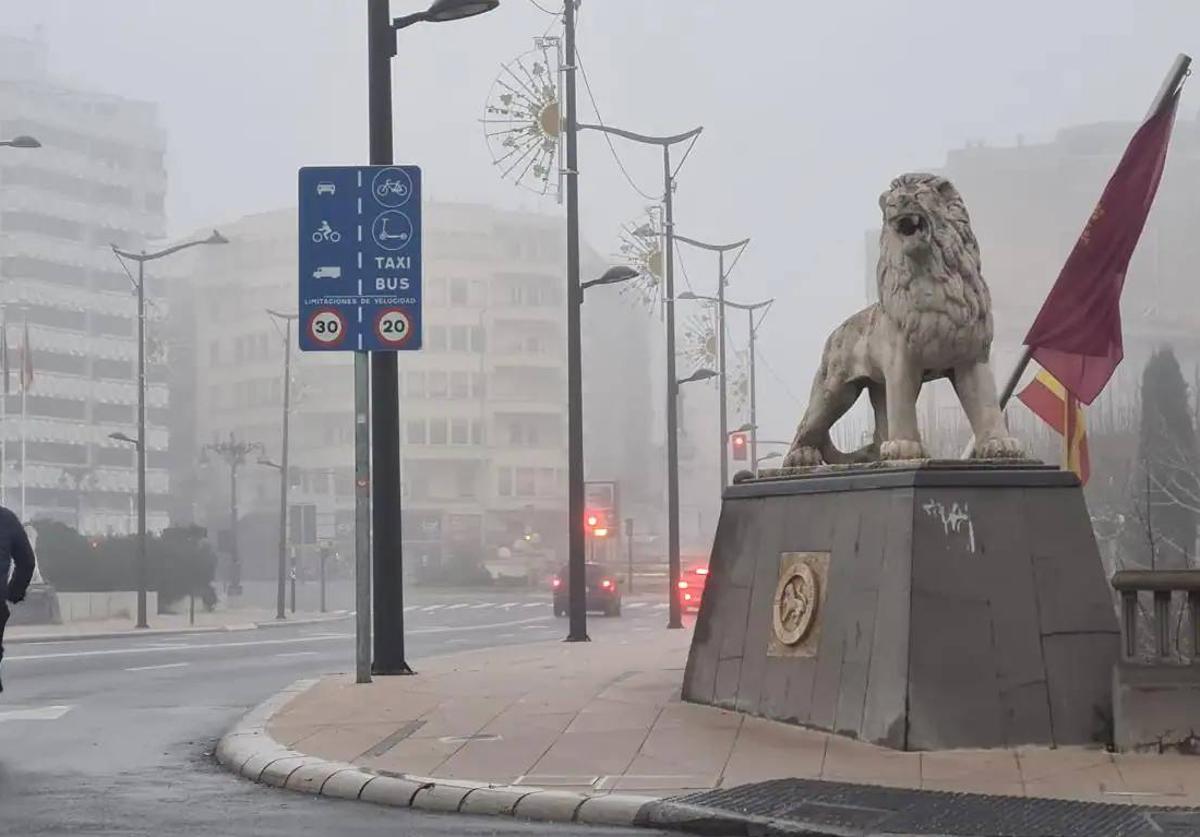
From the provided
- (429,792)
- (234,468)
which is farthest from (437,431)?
(429,792)

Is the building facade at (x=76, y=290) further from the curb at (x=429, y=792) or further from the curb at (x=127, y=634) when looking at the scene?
the curb at (x=429, y=792)

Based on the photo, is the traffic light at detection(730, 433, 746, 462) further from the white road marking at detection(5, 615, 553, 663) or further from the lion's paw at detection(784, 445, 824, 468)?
the lion's paw at detection(784, 445, 824, 468)

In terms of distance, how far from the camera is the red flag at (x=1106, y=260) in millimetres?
12922

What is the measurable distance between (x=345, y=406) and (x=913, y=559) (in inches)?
2712

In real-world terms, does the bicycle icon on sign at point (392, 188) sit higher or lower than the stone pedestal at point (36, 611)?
higher

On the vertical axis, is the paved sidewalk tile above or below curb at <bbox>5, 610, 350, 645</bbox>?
above

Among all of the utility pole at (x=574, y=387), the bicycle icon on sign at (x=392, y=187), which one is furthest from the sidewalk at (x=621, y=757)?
the utility pole at (x=574, y=387)

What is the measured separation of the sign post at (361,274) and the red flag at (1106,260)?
4756 mm

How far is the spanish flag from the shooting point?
15.9m

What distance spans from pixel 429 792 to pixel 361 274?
6.35 meters

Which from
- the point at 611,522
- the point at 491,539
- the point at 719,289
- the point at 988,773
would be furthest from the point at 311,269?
the point at 491,539

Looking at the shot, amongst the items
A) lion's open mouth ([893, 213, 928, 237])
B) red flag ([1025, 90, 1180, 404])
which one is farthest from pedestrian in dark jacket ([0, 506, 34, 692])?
red flag ([1025, 90, 1180, 404])

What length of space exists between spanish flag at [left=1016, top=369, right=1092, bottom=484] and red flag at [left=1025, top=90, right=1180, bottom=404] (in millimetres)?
2547

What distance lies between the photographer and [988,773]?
9.03m
